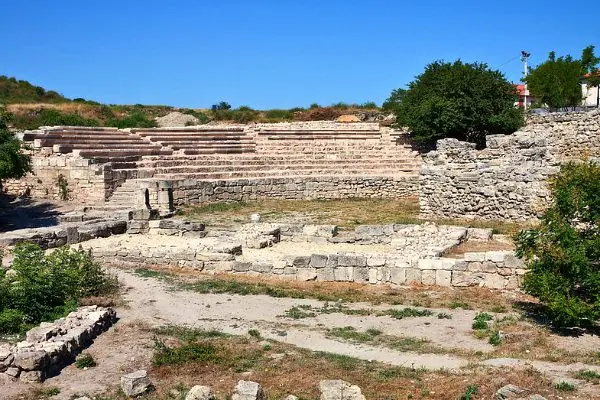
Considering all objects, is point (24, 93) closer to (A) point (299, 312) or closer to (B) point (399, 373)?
(A) point (299, 312)

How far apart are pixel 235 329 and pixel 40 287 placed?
335cm

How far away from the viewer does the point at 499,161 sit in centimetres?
2206

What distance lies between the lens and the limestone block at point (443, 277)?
13250 millimetres

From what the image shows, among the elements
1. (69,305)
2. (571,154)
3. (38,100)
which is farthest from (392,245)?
(38,100)

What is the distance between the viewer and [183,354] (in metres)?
8.80

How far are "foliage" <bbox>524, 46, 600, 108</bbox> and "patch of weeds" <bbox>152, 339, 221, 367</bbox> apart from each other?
122ft

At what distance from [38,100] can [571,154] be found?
37.8m

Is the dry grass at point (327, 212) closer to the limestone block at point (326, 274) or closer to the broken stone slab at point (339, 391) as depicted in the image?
the limestone block at point (326, 274)

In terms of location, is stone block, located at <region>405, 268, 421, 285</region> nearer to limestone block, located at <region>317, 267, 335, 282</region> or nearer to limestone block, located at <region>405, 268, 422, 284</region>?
limestone block, located at <region>405, 268, 422, 284</region>

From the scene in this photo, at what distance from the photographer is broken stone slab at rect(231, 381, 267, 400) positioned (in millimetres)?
7094

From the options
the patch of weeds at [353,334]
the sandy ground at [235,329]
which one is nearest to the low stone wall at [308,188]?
the sandy ground at [235,329]

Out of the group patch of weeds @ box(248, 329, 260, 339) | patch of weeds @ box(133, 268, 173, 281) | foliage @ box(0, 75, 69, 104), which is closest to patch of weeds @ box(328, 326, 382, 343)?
patch of weeds @ box(248, 329, 260, 339)

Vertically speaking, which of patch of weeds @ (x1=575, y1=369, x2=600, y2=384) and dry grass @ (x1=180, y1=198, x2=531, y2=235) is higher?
dry grass @ (x1=180, y1=198, x2=531, y2=235)

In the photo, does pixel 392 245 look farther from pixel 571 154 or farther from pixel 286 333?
pixel 571 154
